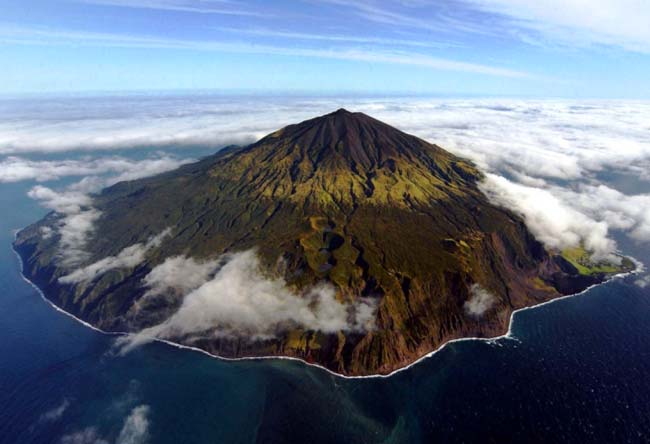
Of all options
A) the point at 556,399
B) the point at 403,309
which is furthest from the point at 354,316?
the point at 556,399

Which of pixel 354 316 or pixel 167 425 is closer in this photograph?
pixel 167 425

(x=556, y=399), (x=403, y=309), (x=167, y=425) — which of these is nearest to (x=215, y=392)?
(x=167, y=425)

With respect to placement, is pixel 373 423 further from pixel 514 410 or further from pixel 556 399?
pixel 556 399

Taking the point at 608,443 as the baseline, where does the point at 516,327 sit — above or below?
below

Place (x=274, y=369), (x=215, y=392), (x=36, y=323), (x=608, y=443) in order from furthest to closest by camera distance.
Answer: (x=36, y=323), (x=274, y=369), (x=215, y=392), (x=608, y=443)

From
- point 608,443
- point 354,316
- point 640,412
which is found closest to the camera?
point 608,443

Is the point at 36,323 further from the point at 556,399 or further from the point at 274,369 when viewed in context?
the point at 556,399
